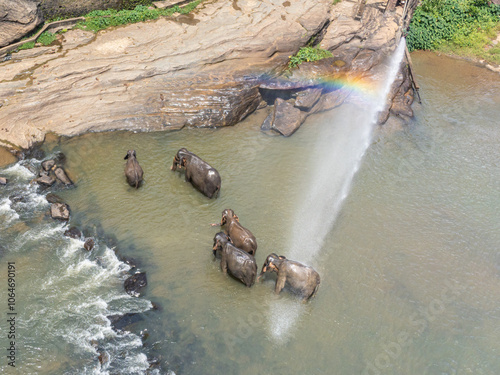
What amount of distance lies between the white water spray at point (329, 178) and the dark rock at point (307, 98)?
1202mm

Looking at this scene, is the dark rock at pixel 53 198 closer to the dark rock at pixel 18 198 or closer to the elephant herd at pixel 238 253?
the dark rock at pixel 18 198

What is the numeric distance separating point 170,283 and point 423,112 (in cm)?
1340

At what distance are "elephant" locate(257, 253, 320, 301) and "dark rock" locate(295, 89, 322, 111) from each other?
8517 mm

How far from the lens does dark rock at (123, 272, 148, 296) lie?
1183 cm

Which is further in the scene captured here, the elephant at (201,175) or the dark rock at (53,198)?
the elephant at (201,175)

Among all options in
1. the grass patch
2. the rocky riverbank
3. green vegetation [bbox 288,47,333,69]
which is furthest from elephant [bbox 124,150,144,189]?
green vegetation [bbox 288,47,333,69]

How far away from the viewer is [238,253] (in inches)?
465

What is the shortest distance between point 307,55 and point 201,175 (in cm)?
870

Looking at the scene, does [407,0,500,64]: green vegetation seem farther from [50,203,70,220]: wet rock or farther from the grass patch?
[50,203,70,220]: wet rock

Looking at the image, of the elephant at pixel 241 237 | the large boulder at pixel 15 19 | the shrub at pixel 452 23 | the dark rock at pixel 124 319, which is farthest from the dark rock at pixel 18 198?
the shrub at pixel 452 23

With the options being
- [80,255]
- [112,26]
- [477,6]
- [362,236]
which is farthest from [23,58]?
[477,6]

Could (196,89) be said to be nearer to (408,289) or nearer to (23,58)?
(23,58)

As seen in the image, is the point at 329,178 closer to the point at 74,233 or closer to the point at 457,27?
the point at 74,233

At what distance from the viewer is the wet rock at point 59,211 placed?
44.4 ft
